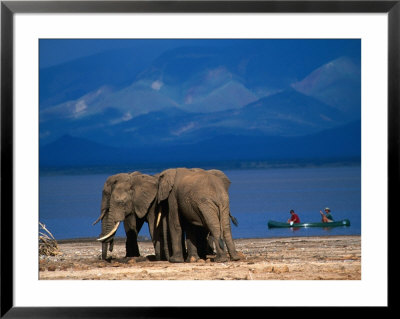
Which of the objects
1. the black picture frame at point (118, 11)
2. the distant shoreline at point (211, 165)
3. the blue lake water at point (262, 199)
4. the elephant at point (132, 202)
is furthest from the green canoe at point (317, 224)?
the black picture frame at point (118, 11)

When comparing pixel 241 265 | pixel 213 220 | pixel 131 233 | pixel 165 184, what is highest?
pixel 165 184

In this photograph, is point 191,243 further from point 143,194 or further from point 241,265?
point 241,265

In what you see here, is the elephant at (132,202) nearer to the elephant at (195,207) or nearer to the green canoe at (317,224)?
the elephant at (195,207)

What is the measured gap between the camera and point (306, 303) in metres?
9.18

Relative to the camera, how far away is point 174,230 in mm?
12758

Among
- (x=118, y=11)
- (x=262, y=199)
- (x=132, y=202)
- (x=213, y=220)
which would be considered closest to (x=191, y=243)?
(x=213, y=220)

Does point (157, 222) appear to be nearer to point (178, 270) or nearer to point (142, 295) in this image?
point (178, 270)

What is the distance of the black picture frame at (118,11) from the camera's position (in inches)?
356

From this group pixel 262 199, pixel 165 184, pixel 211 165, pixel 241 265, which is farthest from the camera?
pixel 211 165

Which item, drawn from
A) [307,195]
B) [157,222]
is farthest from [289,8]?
[307,195]

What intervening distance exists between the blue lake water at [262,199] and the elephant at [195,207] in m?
6.26

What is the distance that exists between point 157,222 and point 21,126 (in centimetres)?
427

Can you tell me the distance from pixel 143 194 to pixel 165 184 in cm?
48

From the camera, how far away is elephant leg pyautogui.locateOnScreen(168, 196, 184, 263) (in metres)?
12.7
